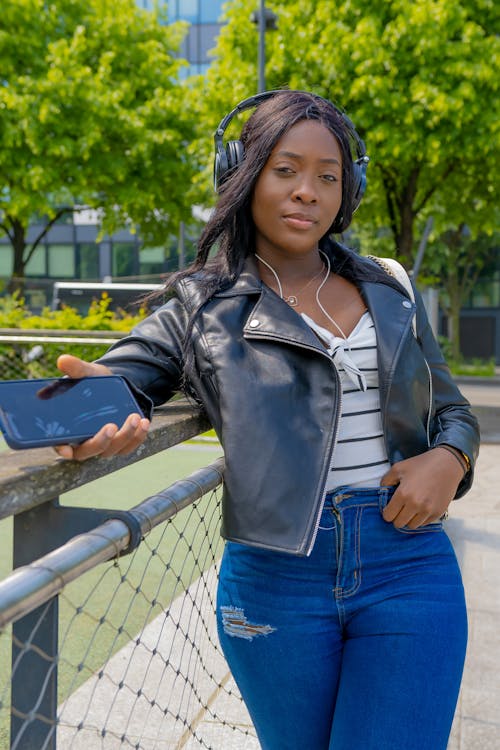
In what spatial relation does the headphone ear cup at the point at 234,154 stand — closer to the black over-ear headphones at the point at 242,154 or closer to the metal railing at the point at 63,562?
the black over-ear headphones at the point at 242,154

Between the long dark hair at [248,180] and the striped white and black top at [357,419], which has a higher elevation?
the long dark hair at [248,180]

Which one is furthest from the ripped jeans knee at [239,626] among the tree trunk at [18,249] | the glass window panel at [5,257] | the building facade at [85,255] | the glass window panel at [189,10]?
the glass window panel at [5,257]

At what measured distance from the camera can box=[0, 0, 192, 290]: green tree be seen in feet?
65.9

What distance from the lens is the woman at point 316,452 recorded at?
1.74 metres

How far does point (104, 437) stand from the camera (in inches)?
58.3

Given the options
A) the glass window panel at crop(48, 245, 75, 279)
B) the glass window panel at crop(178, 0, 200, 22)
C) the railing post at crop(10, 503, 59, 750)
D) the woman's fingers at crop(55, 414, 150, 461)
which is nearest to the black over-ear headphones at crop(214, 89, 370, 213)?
the woman's fingers at crop(55, 414, 150, 461)

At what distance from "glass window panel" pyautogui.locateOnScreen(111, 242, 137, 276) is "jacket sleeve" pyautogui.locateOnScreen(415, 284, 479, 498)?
1530 inches

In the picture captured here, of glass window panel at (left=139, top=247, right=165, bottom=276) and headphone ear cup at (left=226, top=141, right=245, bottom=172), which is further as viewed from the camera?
glass window panel at (left=139, top=247, right=165, bottom=276)

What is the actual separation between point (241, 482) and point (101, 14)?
72.9 feet

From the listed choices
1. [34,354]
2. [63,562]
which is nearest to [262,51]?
[34,354]

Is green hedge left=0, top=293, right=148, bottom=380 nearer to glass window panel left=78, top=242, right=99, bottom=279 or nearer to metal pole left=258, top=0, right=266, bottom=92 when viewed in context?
metal pole left=258, top=0, right=266, bottom=92

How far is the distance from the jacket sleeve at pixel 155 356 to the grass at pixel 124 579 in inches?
11.4

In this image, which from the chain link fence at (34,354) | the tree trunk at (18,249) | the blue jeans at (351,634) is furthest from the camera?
the tree trunk at (18,249)

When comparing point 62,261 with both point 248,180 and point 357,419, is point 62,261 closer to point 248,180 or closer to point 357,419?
point 248,180
